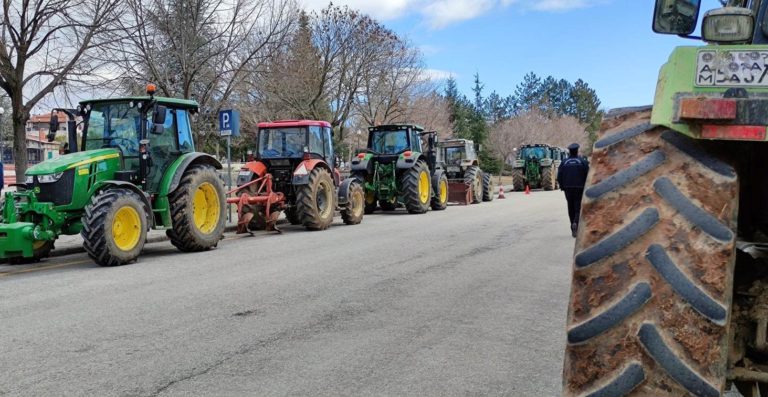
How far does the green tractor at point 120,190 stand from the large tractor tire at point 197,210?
0.05 ft

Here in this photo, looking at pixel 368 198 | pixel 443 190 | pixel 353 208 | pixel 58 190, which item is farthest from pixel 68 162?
pixel 443 190

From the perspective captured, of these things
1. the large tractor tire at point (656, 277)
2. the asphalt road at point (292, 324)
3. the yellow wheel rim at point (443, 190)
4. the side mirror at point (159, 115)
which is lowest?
the asphalt road at point (292, 324)

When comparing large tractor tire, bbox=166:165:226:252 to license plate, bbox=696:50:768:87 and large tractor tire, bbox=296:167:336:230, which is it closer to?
large tractor tire, bbox=296:167:336:230

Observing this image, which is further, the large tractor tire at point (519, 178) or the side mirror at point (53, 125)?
the large tractor tire at point (519, 178)

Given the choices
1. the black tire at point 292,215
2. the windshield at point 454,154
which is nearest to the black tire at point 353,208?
the black tire at point 292,215

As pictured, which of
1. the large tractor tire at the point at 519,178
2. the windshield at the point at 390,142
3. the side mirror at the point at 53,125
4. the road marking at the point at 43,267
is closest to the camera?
the road marking at the point at 43,267

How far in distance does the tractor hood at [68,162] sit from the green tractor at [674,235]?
30.0 feet

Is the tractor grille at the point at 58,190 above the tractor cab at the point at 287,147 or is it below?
below

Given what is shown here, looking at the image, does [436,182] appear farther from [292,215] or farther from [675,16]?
[675,16]

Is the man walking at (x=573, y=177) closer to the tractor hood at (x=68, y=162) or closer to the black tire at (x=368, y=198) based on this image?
the tractor hood at (x=68, y=162)

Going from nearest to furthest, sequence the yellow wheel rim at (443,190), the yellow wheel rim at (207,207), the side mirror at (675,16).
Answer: the side mirror at (675,16) < the yellow wheel rim at (207,207) < the yellow wheel rim at (443,190)

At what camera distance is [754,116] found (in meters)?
2.07

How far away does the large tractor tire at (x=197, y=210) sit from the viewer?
10953 mm

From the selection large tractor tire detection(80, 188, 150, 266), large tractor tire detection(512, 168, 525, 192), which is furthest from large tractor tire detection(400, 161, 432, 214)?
large tractor tire detection(512, 168, 525, 192)
